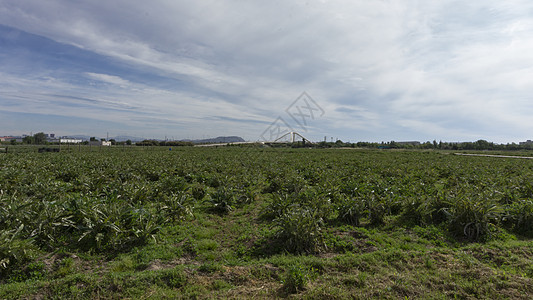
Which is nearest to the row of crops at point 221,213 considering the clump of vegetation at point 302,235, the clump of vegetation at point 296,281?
the clump of vegetation at point 302,235

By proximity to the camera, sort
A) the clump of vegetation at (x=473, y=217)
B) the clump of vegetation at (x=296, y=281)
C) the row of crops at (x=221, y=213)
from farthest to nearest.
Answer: the clump of vegetation at (x=473, y=217)
the row of crops at (x=221, y=213)
the clump of vegetation at (x=296, y=281)

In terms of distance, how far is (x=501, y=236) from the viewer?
6535mm

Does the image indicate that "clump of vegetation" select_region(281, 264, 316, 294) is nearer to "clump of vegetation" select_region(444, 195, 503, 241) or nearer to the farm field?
A: the farm field

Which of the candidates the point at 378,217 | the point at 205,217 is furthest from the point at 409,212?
the point at 205,217

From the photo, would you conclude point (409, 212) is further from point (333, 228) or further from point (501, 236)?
point (333, 228)

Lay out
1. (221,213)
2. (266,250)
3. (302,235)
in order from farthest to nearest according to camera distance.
→ (221,213), (266,250), (302,235)

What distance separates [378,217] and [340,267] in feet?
10.8

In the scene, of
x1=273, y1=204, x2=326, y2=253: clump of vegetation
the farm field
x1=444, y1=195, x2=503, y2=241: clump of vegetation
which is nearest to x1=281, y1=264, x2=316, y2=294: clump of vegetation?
the farm field

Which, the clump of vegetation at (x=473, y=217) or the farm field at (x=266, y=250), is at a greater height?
the clump of vegetation at (x=473, y=217)

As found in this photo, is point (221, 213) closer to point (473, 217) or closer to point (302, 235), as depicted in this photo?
point (302, 235)

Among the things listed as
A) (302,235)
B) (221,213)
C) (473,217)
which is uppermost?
(473,217)

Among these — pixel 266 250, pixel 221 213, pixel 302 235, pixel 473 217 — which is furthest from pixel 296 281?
pixel 473 217

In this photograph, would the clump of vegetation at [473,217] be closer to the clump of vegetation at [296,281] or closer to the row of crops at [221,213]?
the row of crops at [221,213]

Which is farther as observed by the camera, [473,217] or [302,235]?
[473,217]
